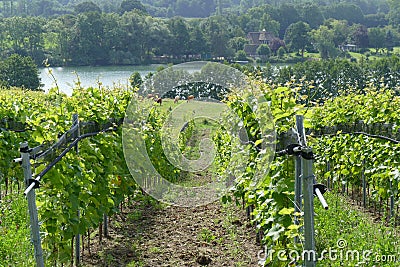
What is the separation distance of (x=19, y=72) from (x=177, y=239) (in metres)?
43.5

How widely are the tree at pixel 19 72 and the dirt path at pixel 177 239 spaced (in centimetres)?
4103

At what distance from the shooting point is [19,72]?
45969 mm

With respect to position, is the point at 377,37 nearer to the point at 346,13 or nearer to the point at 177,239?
the point at 346,13

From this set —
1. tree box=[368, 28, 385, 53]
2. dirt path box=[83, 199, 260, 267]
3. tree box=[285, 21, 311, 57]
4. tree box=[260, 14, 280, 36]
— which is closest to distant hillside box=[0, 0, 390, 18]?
tree box=[260, 14, 280, 36]

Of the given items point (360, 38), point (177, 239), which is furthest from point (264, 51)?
point (177, 239)

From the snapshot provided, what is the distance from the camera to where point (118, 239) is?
5.87 m

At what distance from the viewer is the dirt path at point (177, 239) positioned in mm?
5102

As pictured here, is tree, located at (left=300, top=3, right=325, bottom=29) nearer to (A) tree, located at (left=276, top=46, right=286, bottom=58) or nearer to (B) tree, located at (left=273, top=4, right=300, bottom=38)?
(B) tree, located at (left=273, top=4, right=300, bottom=38)

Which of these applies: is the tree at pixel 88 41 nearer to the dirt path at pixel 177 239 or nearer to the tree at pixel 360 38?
the tree at pixel 360 38

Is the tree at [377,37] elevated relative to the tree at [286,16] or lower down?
lower down

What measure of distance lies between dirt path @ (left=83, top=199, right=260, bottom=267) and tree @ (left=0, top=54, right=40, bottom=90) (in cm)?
4103

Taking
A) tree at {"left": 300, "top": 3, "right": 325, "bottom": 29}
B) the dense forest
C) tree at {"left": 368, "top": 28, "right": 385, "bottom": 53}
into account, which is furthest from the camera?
tree at {"left": 300, "top": 3, "right": 325, "bottom": 29}

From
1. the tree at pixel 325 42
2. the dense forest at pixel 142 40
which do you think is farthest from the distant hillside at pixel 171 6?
the tree at pixel 325 42

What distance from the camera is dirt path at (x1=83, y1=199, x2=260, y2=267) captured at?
5102 millimetres
